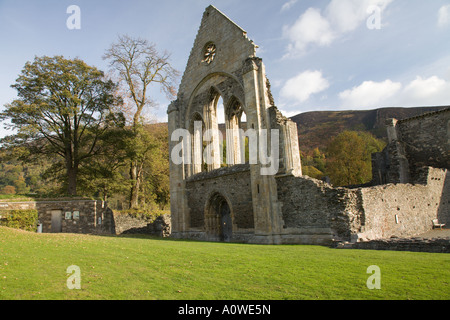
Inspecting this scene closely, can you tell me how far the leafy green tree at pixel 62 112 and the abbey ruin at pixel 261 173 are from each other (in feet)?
23.2

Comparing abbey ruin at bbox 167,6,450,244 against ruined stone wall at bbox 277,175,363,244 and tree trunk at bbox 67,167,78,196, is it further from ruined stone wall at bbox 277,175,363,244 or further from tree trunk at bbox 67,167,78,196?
tree trunk at bbox 67,167,78,196

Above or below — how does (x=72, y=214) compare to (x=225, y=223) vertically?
above

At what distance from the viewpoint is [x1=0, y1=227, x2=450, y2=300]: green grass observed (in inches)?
193

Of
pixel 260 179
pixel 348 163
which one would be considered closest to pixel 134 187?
pixel 260 179

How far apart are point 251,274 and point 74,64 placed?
22050 millimetres

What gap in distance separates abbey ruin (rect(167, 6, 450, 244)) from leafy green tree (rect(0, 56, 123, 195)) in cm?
706

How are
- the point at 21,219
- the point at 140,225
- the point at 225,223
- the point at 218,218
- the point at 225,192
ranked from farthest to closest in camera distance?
the point at 140,225, the point at 21,219, the point at 218,218, the point at 225,223, the point at 225,192

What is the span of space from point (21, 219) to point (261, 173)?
15.1m

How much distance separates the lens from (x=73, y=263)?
714 cm

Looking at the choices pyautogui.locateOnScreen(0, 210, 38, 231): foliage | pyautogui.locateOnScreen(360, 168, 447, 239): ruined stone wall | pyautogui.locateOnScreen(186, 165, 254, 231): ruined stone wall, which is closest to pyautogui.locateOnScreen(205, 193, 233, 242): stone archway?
pyautogui.locateOnScreen(186, 165, 254, 231): ruined stone wall

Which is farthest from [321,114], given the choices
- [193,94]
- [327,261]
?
[327,261]

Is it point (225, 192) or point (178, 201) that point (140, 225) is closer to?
point (178, 201)

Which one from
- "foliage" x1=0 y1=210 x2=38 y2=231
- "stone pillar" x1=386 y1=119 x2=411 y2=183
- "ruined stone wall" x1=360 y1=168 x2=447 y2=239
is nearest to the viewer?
"ruined stone wall" x1=360 y1=168 x2=447 y2=239

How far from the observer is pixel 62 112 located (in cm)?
2148
